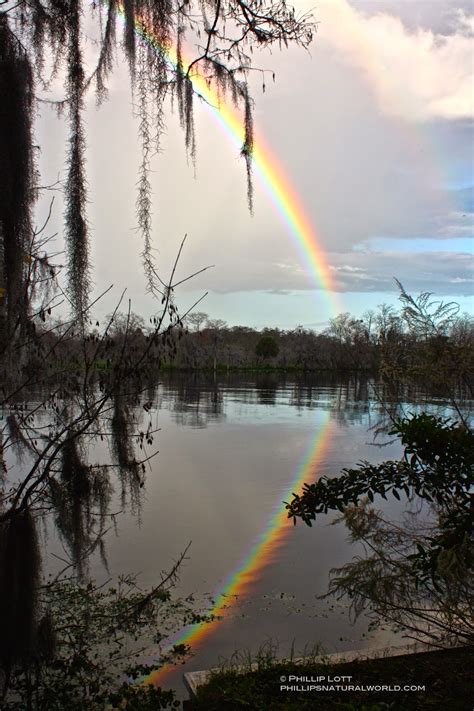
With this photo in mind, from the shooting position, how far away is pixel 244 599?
707cm

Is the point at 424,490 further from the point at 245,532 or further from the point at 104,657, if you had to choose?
the point at 245,532

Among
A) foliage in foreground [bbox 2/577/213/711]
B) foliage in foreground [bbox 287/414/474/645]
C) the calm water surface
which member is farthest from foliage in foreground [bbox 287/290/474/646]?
foliage in foreground [bbox 2/577/213/711]

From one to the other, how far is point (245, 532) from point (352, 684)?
21.1 feet

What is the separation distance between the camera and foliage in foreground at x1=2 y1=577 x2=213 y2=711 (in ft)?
13.9

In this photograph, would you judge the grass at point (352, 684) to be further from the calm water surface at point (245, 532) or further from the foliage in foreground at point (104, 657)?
the calm water surface at point (245, 532)

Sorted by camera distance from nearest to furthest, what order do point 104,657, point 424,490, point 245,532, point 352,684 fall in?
point 424,490 → point 352,684 → point 104,657 → point 245,532

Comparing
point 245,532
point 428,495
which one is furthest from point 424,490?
point 245,532

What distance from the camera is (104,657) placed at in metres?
5.37

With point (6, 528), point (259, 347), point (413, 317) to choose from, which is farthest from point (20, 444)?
point (259, 347)

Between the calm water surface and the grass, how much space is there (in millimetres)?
1210

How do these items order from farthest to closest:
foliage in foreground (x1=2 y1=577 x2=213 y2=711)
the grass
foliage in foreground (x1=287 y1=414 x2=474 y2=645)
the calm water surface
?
1. the calm water surface
2. foliage in foreground (x1=2 y1=577 x2=213 y2=711)
3. the grass
4. foliage in foreground (x1=287 y1=414 x2=474 y2=645)

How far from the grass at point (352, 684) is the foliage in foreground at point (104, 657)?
0.74m

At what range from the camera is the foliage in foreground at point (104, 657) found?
4.25 metres

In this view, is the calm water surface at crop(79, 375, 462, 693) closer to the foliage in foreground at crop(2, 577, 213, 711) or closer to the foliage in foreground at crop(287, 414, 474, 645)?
the foliage in foreground at crop(2, 577, 213, 711)
